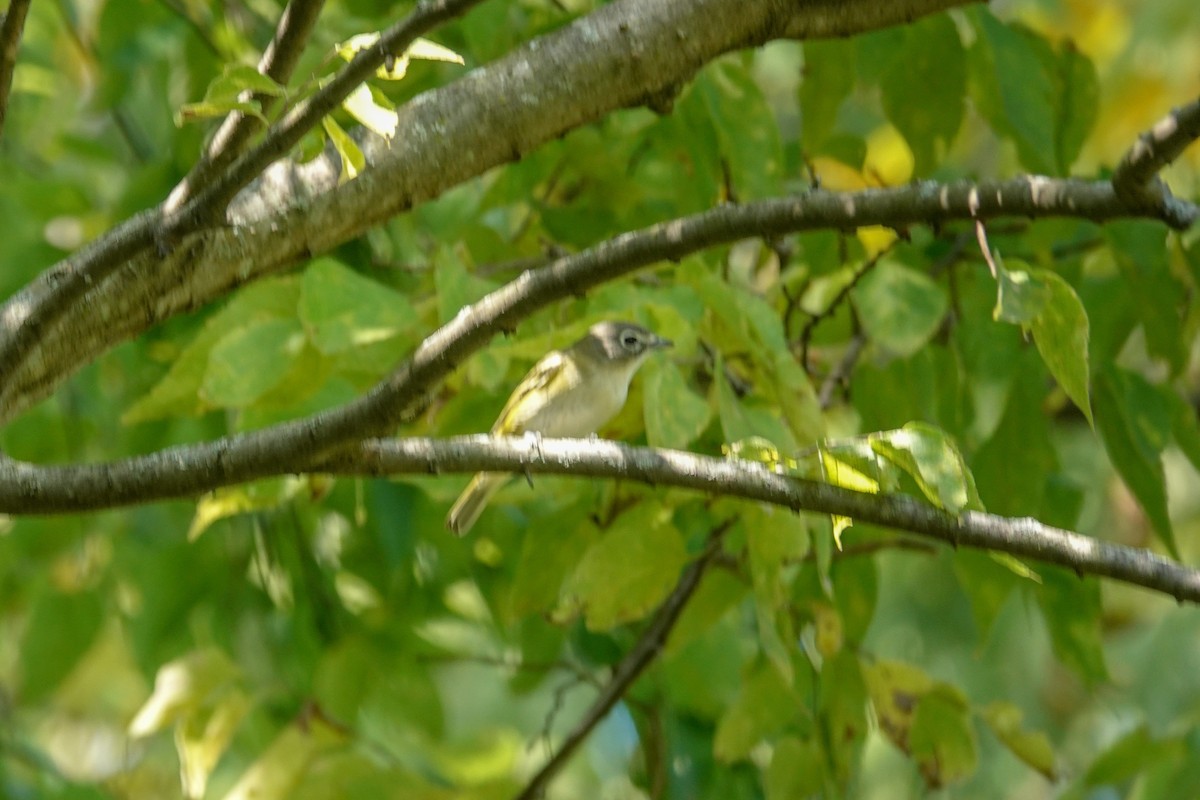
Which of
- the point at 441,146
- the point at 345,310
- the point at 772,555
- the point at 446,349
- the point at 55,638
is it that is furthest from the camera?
the point at 55,638

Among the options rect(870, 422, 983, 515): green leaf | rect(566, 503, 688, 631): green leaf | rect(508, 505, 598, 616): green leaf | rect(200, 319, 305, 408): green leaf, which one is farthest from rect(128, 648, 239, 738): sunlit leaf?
rect(870, 422, 983, 515): green leaf

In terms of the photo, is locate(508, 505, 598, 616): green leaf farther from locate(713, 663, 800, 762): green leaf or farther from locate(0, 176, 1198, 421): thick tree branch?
locate(0, 176, 1198, 421): thick tree branch

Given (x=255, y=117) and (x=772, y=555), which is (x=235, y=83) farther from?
(x=772, y=555)

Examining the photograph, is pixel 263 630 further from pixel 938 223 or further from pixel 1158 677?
pixel 1158 677

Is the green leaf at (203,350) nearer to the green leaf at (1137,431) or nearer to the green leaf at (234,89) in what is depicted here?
the green leaf at (234,89)

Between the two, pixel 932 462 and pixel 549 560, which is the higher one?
pixel 932 462

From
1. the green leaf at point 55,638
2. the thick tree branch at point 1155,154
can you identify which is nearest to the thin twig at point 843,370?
the thick tree branch at point 1155,154

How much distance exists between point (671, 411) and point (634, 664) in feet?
3.12

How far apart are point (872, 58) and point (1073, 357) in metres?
1.08

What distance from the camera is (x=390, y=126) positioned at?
1.35 meters

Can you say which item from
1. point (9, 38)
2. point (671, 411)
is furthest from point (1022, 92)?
point (9, 38)

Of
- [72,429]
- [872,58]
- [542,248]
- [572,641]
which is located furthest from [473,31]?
[72,429]

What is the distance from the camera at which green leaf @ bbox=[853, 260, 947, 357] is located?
7.24ft

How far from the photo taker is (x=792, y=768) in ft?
8.00
